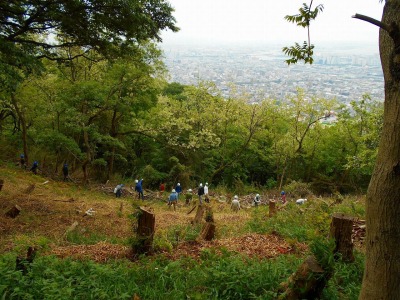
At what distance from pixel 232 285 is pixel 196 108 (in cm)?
2617

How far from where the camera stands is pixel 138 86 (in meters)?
21.0

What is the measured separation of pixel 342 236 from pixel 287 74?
53.1 metres

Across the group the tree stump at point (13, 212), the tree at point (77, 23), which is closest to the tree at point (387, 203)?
the tree at point (77, 23)

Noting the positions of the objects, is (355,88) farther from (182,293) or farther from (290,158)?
(182,293)

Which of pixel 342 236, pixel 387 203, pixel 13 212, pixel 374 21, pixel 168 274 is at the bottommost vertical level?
pixel 13 212

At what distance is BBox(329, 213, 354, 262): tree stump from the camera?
5.76m

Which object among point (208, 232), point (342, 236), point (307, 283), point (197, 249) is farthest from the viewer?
point (208, 232)

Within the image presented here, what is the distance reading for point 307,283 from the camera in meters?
4.16

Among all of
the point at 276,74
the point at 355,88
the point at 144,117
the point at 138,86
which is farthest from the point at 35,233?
the point at 276,74

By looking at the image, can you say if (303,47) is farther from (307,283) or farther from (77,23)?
(77,23)

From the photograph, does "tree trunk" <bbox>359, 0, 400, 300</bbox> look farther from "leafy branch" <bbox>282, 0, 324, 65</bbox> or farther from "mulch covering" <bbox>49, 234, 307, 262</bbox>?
"mulch covering" <bbox>49, 234, 307, 262</bbox>

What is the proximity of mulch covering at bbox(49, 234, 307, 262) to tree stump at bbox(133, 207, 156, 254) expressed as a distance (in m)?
0.25

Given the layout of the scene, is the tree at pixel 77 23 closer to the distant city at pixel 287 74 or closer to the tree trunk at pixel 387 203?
the distant city at pixel 287 74

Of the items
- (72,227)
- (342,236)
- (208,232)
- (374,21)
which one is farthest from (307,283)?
(72,227)
